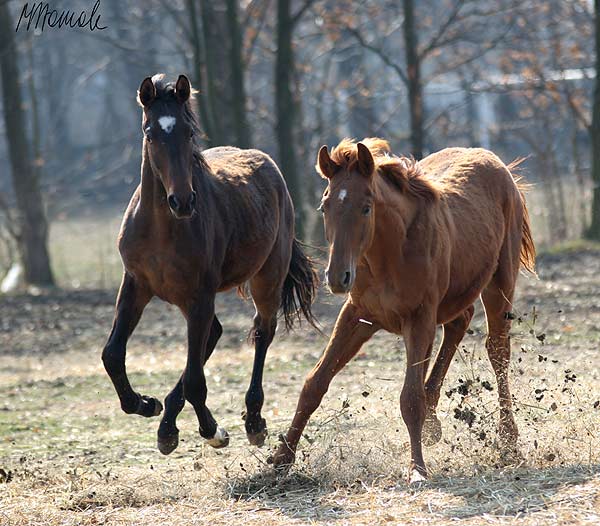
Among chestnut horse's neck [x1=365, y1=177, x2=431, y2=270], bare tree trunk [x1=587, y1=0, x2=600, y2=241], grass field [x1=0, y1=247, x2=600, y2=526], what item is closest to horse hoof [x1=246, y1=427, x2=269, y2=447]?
grass field [x1=0, y1=247, x2=600, y2=526]

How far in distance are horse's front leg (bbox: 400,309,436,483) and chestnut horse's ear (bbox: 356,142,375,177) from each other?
0.90 meters

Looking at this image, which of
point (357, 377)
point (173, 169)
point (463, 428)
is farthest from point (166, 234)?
point (357, 377)

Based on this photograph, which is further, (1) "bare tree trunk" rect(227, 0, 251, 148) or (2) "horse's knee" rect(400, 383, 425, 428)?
(1) "bare tree trunk" rect(227, 0, 251, 148)

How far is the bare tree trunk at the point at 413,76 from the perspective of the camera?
18.9 metres

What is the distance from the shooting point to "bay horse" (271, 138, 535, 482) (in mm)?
5855

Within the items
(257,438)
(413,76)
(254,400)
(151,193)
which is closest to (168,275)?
(151,193)

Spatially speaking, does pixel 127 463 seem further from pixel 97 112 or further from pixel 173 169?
pixel 97 112

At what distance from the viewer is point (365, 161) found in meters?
5.87

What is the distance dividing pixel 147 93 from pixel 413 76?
13.1 meters

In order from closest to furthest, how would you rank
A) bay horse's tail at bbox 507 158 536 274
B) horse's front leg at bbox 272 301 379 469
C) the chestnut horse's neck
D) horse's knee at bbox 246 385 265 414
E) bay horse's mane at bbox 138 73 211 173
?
1. the chestnut horse's neck
2. horse's front leg at bbox 272 301 379 469
3. bay horse's mane at bbox 138 73 211 173
4. horse's knee at bbox 246 385 265 414
5. bay horse's tail at bbox 507 158 536 274

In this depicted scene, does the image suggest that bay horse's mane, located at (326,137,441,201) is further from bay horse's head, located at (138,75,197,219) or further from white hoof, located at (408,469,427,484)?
white hoof, located at (408,469,427,484)

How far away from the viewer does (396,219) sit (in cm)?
612

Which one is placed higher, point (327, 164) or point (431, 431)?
point (327, 164)

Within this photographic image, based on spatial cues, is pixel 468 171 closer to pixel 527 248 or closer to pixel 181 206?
pixel 527 248
